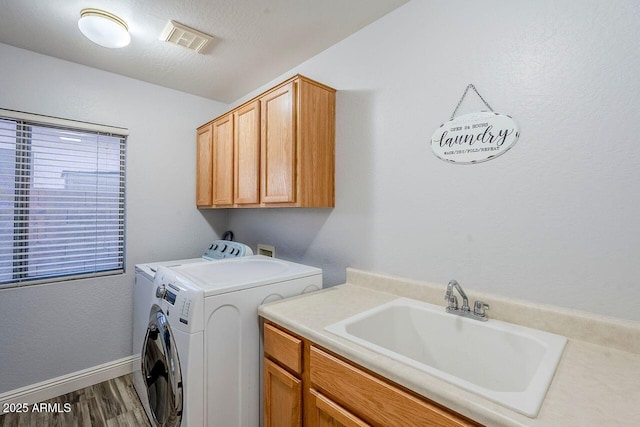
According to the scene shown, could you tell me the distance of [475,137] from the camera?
49.9 inches

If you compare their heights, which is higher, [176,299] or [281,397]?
[176,299]

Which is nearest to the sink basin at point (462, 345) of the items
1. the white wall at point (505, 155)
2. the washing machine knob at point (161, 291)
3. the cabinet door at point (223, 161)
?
the white wall at point (505, 155)

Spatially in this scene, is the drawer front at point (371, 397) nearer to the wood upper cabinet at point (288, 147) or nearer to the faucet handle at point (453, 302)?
the faucet handle at point (453, 302)

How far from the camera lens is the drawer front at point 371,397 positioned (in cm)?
77

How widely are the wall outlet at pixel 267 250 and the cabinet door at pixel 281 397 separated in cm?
113

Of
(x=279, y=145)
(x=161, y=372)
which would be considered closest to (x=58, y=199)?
(x=161, y=372)

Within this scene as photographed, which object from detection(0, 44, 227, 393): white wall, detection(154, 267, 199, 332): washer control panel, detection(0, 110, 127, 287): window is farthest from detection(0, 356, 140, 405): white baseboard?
detection(154, 267, 199, 332): washer control panel

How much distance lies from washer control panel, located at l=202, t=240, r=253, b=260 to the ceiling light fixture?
1521 millimetres

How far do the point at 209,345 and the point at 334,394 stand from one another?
2.05 ft

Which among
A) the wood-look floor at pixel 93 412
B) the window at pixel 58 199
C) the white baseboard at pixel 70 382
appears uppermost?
the window at pixel 58 199

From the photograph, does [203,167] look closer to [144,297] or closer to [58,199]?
[58,199]

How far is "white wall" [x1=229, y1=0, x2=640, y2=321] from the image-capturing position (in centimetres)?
98

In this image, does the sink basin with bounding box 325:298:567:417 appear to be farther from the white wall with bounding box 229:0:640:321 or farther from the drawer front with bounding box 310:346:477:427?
the white wall with bounding box 229:0:640:321

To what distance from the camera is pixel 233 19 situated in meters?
1.62
